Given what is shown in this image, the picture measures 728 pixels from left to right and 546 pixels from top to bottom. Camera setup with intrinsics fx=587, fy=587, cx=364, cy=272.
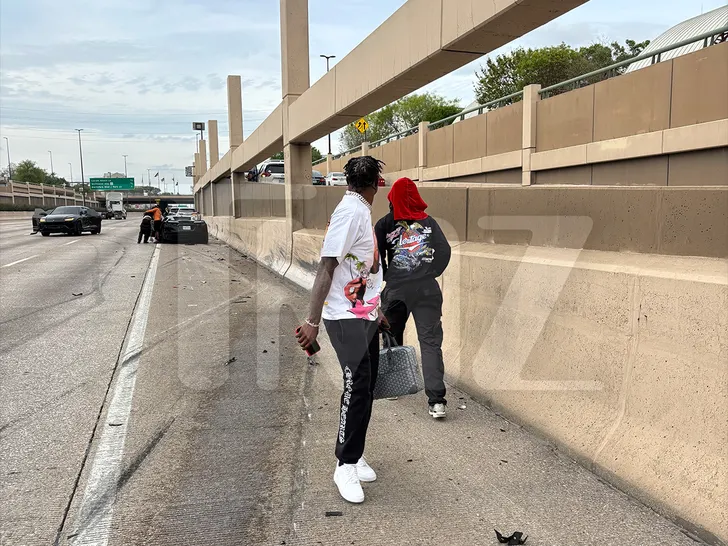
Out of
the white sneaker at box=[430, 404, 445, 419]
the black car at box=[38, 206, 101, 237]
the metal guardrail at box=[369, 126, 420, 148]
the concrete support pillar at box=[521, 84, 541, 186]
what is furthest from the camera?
the metal guardrail at box=[369, 126, 420, 148]

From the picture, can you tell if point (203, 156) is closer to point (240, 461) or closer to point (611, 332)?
point (240, 461)

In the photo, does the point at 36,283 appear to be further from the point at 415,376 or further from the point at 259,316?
the point at 415,376

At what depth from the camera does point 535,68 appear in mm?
43562

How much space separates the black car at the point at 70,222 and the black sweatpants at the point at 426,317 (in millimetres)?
29773

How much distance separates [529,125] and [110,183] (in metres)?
112

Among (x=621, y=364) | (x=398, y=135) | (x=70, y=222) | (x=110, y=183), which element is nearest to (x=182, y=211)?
(x=70, y=222)

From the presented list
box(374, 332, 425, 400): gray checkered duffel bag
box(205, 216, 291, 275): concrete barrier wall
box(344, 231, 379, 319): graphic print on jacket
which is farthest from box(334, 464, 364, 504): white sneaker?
box(205, 216, 291, 275): concrete barrier wall

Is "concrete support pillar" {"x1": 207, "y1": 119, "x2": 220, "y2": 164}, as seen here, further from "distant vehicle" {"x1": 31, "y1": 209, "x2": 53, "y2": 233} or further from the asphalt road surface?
the asphalt road surface

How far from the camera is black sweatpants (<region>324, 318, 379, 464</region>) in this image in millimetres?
3363

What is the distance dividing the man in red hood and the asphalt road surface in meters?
0.43

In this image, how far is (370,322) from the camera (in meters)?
3.49

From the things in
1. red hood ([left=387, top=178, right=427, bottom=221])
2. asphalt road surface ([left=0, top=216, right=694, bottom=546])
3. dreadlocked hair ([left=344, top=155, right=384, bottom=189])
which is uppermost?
dreadlocked hair ([left=344, top=155, right=384, bottom=189])

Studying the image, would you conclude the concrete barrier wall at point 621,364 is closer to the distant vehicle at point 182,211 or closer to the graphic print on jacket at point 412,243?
the graphic print on jacket at point 412,243

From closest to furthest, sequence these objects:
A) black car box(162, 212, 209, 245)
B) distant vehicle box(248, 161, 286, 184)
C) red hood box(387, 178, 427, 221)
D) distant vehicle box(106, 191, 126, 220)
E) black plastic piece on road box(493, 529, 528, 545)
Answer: black plastic piece on road box(493, 529, 528, 545) → red hood box(387, 178, 427, 221) → black car box(162, 212, 209, 245) → distant vehicle box(248, 161, 286, 184) → distant vehicle box(106, 191, 126, 220)
